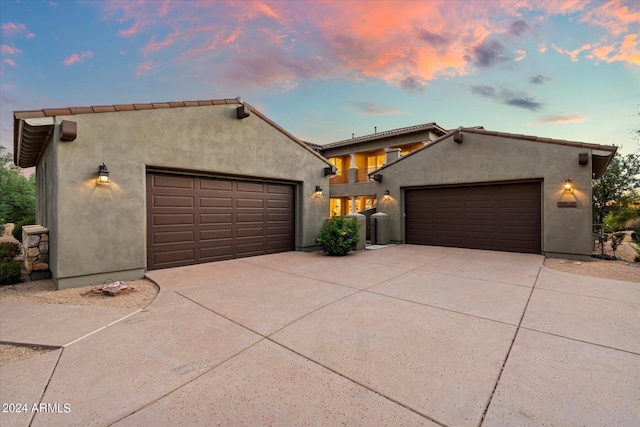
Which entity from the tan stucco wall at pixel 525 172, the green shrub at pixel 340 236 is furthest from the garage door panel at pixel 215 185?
the tan stucco wall at pixel 525 172

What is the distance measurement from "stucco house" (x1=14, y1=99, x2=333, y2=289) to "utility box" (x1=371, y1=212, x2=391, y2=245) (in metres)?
3.07

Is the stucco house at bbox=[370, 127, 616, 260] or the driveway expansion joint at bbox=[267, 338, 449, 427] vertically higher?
the stucco house at bbox=[370, 127, 616, 260]

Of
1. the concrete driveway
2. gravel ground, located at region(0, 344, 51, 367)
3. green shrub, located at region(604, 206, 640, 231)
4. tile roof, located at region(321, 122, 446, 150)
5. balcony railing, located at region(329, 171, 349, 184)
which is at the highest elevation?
tile roof, located at region(321, 122, 446, 150)

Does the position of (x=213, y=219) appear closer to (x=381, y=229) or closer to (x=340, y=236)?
(x=340, y=236)

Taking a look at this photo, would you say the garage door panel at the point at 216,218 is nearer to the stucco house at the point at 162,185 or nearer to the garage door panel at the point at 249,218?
the stucco house at the point at 162,185

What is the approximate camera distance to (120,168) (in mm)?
5551

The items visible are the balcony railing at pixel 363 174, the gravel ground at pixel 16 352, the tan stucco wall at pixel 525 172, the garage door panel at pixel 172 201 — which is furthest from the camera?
the balcony railing at pixel 363 174

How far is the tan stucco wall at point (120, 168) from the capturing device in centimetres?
503

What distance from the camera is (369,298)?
13.9 ft

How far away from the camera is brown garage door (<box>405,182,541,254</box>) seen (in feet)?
28.2

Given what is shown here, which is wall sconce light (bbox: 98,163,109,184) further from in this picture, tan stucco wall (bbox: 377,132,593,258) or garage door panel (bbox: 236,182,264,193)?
tan stucco wall (bbox: 377,132,593,258)

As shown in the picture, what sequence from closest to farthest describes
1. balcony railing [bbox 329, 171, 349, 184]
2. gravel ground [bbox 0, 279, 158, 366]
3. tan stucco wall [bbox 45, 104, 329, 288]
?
gravel ground [bbox 0, 279, 158, 366], tan stucco wall [bbox 45, 104, 329, 288], balcony railing [bbox 329, 171, 349, 184]

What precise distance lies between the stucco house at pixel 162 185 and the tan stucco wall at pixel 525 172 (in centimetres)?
469

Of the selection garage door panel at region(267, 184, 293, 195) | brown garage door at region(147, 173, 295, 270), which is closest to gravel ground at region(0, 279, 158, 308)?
brown garage door at region(147, 173, 295, 270)
